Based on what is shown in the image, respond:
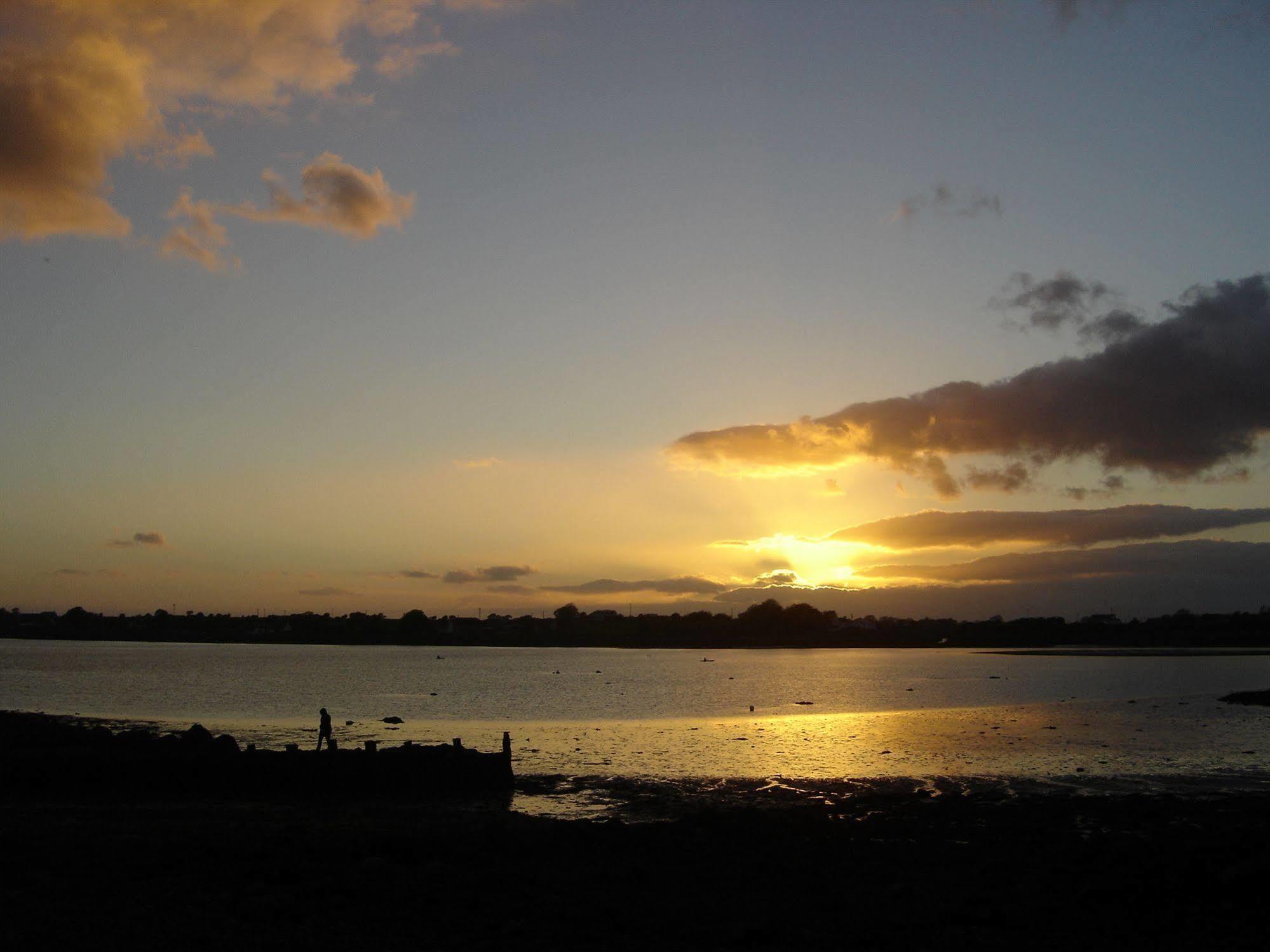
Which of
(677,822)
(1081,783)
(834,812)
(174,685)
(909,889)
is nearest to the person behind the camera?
(909,889)

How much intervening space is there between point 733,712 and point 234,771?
48.2m

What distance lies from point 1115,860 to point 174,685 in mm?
93789

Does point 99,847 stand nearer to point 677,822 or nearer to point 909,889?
point 677,822

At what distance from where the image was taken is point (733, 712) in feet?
250

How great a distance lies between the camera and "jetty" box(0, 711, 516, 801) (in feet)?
105

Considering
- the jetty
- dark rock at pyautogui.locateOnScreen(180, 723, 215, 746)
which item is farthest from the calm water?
dark rock at pyautogui.locateOnScreen(180, 723, 215, 746)

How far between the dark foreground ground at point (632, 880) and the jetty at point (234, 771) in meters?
3.43

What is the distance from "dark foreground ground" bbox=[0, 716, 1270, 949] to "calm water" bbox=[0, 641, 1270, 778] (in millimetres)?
14199

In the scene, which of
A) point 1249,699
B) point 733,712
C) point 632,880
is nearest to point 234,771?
point 632,880

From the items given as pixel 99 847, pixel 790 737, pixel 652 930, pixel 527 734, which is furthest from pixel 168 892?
pixel 790 737

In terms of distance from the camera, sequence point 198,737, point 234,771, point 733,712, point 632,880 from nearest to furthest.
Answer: point 632,880 < point 234,771 < point 198,737 < point 733,712

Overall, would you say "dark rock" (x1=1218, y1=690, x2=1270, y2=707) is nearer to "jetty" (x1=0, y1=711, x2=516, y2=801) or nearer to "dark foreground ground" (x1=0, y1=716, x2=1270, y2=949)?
"dark foreground ground" (x1=0, y1=716, x2=1270, y2=949)

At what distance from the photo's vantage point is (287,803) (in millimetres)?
31781

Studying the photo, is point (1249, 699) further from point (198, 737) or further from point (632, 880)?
point (198, 737)
